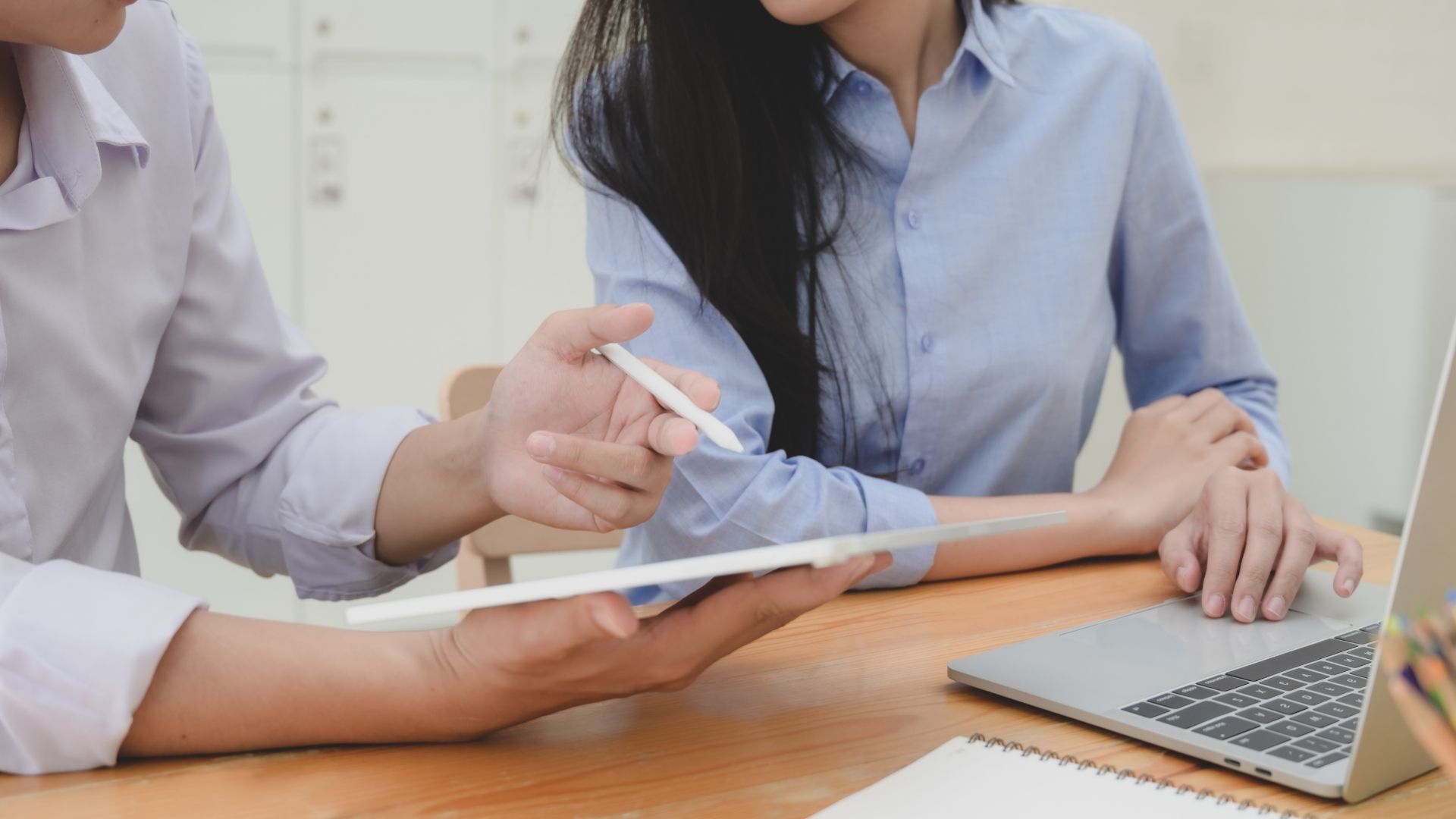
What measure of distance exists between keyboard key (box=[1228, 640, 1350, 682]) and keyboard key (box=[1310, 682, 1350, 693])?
3cm

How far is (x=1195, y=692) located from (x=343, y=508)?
0.56 metres

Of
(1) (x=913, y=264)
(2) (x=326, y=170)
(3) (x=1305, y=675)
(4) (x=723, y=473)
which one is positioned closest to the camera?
(3) (x=1305, y=675)

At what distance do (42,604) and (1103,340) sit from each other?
902mm

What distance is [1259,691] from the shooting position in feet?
2.25

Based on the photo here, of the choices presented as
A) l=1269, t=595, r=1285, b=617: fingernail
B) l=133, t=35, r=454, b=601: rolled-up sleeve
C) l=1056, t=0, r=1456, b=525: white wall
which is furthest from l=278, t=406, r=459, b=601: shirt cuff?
l=1056, t=0, r=1456, b=525: white wall

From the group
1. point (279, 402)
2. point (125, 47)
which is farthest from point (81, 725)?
point (125, 47)

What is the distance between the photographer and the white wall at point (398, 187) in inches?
92.8

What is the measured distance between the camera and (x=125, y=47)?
2.94 feet

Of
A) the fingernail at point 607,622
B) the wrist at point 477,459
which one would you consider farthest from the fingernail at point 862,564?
the wrist at point 477,459

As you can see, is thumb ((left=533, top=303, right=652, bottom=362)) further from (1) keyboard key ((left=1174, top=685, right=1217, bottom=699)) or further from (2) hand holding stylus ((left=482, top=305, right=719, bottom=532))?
(1) keyboard key ((left=1174, top=685, right=1217, bottom=699))

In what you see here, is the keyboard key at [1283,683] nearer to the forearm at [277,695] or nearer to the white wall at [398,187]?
the forearm at [277,695]

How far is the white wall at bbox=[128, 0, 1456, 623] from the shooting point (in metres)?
2.36

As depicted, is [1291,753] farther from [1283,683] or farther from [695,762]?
[695,762]

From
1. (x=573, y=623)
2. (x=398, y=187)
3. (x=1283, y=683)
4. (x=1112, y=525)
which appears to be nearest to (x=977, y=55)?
(x=1112, y=525)
